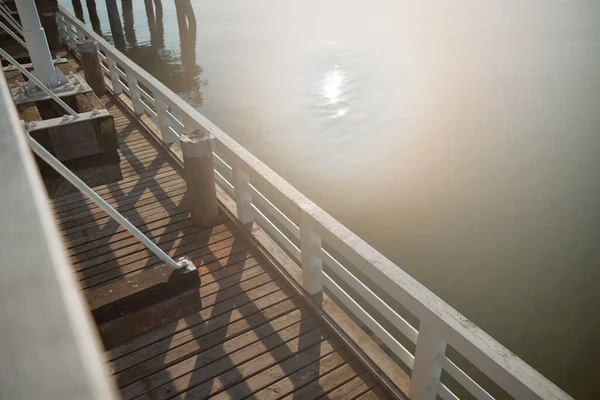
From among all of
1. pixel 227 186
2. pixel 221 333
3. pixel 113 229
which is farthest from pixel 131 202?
pixel 221 333

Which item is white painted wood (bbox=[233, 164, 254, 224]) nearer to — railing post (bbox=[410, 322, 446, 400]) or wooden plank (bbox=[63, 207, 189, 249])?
wooden plank (bbox=[63, 207, 189, 249])

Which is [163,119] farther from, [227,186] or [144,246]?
[144,246]

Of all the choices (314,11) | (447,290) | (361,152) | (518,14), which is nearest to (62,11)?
(361,152)

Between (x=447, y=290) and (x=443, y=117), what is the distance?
10.6 metres

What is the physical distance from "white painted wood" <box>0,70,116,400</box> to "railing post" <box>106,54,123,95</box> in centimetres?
1091

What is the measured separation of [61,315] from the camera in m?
0.35

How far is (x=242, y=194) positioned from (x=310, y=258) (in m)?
1.63

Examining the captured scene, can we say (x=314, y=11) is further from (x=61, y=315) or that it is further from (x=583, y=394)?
(x=61, y=315)

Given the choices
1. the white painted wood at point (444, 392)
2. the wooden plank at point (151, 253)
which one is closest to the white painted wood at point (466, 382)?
the white painted wood at point (444, 392)

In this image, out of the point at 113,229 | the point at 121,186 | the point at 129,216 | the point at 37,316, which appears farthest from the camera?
the point at 121,186

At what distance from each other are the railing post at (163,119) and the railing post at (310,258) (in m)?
→ 4.35

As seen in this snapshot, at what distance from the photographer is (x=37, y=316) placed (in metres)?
0.35

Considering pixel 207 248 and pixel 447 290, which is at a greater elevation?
pixel 207 248

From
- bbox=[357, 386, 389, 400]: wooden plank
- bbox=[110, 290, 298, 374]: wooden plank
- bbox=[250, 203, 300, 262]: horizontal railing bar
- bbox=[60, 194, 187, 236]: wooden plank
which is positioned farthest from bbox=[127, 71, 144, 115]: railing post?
bbox=[357, 386, 389, 400]: wooden plank
